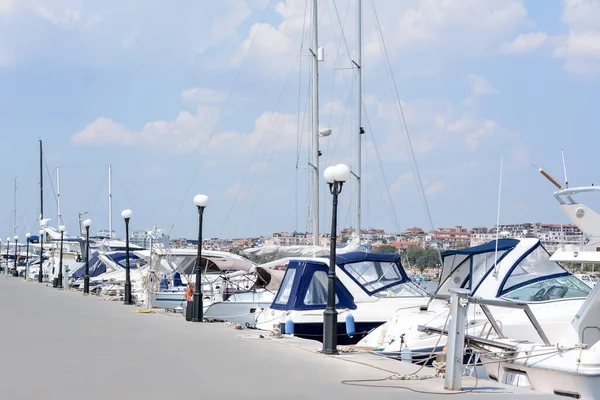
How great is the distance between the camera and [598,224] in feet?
58.0

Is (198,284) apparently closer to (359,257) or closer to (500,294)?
(359,257)

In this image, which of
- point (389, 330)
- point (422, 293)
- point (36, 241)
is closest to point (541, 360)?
point (389, 330)

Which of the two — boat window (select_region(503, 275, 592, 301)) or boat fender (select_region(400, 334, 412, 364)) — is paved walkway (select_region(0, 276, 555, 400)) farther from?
boat window (select_region(503, 275, 592, 301))

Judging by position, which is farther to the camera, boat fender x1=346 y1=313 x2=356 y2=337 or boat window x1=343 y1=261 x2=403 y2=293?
boat window x1=343 y1=261 x2=403 y2=293

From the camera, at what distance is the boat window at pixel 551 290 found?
1802 centimetres

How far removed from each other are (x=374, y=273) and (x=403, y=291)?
106cm

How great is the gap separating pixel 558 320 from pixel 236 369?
7794 mm

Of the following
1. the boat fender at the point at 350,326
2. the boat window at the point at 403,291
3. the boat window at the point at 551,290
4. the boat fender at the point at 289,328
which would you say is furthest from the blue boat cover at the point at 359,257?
the boat window at the point at 551,290

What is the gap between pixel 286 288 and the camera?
22.1m

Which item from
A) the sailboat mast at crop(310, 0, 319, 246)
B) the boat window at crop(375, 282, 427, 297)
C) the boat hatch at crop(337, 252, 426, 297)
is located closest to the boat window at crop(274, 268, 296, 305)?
the boat hatch at crop(337, 252, 426, 297)

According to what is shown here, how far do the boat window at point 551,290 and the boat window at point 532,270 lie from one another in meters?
0.28

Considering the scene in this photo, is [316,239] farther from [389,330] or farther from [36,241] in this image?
[36,241]

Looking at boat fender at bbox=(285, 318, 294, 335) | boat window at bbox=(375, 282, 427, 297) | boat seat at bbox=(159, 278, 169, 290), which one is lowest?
boat seat at bbox=(159, 278, 169, 290)

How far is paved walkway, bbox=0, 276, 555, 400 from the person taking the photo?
Answer: 10.3 m
